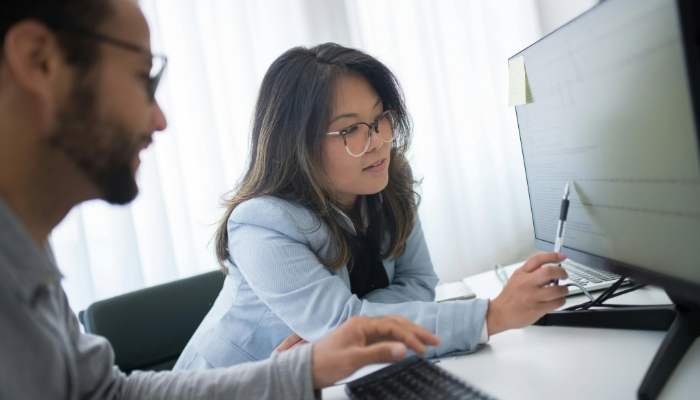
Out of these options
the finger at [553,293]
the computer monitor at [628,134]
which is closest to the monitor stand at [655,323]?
the computer monitor at [628,134]

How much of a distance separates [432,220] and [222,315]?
155 cm

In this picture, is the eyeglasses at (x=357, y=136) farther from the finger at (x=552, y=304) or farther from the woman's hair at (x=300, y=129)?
the finger at (x=552, y=304)

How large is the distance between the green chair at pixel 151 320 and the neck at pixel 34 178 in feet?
2.25

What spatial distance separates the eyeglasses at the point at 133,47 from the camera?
521 millimetres

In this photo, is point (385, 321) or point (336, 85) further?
point (336, 85)

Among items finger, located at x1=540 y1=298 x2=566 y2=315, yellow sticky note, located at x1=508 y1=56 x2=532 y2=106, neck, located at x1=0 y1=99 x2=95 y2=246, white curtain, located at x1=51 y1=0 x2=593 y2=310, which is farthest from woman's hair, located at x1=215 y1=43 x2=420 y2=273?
white curtain, located at x1=51 y1=0 x2=593 y2=310

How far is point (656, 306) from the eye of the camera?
77 cm

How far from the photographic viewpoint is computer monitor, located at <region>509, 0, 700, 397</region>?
549 millimetres

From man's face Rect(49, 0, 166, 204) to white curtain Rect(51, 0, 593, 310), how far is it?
4.79 ft

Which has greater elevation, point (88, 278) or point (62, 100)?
point (62, 100)

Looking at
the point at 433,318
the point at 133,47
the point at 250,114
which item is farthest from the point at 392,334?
the point at 250,114

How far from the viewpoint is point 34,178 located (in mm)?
533

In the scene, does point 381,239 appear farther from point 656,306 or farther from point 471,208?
point 471,208

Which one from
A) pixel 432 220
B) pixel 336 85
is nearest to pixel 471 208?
pixel 432 220
